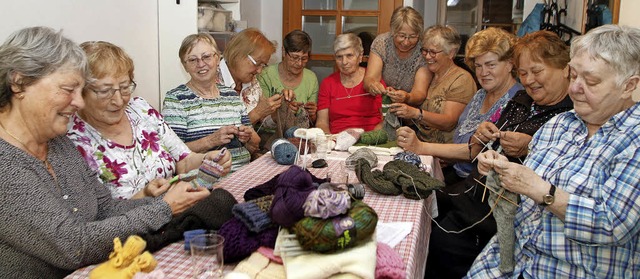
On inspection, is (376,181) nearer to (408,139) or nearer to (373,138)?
(408,139)

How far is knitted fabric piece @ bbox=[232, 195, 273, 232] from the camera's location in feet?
4.83

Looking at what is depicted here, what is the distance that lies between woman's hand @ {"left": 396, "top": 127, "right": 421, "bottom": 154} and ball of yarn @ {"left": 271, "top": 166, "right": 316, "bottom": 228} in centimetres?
144

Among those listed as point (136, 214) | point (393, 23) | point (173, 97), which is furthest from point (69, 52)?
point (393, 23)

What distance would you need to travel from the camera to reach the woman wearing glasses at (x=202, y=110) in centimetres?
280

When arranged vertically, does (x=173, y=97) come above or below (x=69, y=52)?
below

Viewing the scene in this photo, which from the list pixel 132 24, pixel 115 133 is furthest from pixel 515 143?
pixel 132 24

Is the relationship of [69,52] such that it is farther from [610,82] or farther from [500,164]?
[610,82]

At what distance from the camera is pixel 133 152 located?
2.18m

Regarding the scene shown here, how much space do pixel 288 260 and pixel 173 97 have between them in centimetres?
175

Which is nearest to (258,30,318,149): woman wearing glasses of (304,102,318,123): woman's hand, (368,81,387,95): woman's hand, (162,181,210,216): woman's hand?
(304,102,318,123): woman's hand

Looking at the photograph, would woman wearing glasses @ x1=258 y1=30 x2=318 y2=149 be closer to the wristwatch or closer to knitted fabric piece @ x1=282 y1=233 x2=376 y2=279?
the wristwatch

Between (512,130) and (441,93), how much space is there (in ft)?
3.55

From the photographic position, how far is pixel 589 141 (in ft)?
5.54

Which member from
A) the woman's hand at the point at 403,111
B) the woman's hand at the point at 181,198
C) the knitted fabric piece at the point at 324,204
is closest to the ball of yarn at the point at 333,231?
the knitted fabric piece at the point at 324,204
